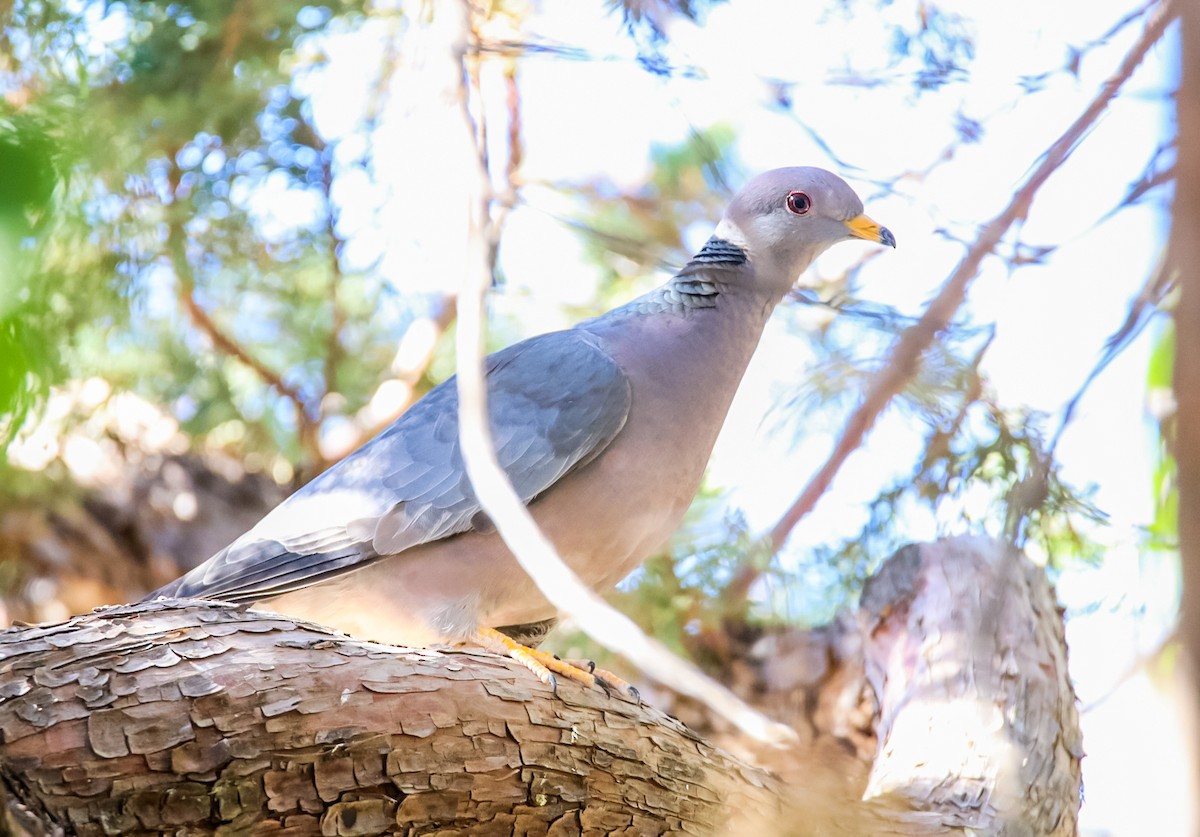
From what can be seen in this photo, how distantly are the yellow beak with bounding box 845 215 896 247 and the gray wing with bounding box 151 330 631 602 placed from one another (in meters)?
0.86

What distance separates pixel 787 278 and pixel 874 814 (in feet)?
5.15

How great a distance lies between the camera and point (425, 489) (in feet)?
10.4

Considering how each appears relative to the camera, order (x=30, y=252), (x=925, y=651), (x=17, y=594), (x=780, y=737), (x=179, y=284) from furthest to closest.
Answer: (x=17, y=594), (x=179, y=284), (x=925, y=651), (x=780, y=737), (x=30, y=252)

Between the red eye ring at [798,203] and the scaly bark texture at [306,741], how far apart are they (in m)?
1.56

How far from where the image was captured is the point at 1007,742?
3195mm

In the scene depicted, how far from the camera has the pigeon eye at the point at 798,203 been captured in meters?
3.36

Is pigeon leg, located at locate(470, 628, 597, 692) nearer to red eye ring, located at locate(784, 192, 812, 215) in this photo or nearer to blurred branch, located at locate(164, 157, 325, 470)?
red eye ring, located at locate(784, 192, 812, 215)

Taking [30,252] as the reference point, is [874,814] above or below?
below

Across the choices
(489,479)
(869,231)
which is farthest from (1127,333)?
(869,231)

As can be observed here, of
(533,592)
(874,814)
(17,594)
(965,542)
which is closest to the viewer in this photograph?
(874,814)

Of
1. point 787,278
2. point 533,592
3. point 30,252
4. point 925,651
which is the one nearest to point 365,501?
point 533,592

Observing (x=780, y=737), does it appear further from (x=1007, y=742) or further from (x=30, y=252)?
(x=1007, y=742)

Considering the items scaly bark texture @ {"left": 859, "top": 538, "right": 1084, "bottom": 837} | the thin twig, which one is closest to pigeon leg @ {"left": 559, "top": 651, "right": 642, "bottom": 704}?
scaly bark texture @ {"left": 859, "top": 538, "right": 1084, "bottom": 837}

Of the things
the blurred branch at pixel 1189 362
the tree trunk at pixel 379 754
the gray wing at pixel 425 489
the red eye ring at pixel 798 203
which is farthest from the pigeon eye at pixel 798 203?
the blurred branch at pixel 1189 362
